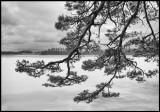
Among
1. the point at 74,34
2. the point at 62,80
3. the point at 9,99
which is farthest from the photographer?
the point at 9,99

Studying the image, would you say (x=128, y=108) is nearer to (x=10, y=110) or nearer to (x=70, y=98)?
(x=70, y=98)

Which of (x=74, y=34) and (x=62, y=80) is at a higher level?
(x=74, y=34)

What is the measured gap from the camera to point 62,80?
5.27 metres

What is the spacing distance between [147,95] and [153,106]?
243cm

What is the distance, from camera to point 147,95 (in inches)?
485

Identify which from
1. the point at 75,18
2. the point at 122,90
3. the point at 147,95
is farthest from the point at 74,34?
the point at 122,90

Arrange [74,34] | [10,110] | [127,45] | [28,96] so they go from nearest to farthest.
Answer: [74,34] < [127,45] < [10,110] < [28,96]

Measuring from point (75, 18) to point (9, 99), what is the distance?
290 inches

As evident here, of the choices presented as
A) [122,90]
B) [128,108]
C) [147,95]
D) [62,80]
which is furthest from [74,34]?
[122,90]

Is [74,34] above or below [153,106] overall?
above

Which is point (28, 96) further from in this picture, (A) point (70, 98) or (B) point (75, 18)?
(B) point (75, 18)

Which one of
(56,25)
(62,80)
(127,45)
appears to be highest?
(56,25)

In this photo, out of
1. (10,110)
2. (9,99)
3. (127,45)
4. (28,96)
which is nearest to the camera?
(127,45)

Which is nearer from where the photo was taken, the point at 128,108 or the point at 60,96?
the point at 128,108
